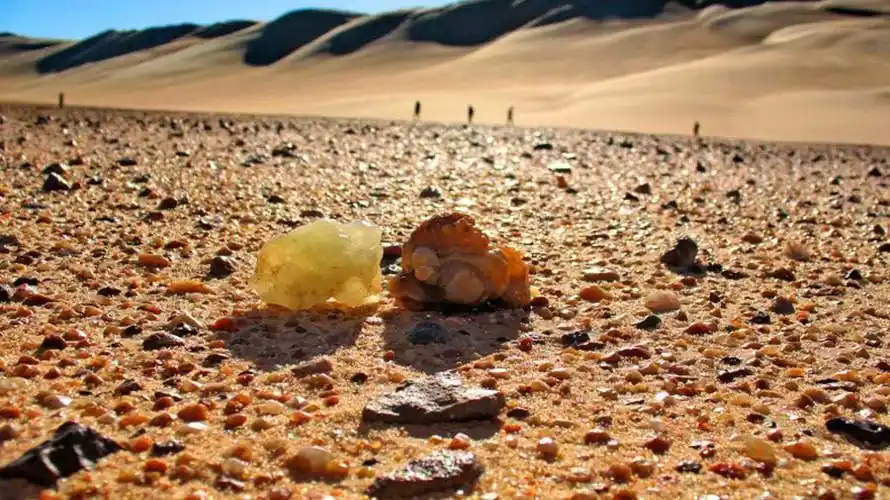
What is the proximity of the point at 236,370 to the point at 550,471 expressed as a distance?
1358mm

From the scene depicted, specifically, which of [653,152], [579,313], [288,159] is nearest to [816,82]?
[653,152]

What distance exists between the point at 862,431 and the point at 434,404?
1402 millimetres

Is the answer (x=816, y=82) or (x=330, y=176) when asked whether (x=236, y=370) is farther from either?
(x=816, y=82)

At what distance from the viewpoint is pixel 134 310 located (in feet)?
13.9

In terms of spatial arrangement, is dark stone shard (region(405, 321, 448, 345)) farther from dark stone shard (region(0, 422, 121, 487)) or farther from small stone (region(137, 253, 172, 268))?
small stone (region(137, 253, 172, 268))

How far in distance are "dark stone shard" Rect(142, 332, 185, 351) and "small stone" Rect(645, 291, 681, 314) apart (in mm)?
2283

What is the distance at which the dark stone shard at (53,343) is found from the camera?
3588 millimetres

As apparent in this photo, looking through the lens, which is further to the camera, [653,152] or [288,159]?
[653,152]

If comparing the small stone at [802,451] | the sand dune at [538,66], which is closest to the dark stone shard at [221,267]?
the small stone at [802,451]

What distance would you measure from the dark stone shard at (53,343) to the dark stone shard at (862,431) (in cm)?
281

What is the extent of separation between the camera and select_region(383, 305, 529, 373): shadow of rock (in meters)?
3.75

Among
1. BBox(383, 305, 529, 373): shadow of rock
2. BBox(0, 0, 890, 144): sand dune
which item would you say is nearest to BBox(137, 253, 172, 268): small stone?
BBox(383, 305, 529, 373): shadow of rock

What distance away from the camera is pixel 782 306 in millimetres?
4727

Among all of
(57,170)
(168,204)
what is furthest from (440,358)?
(57,170)
